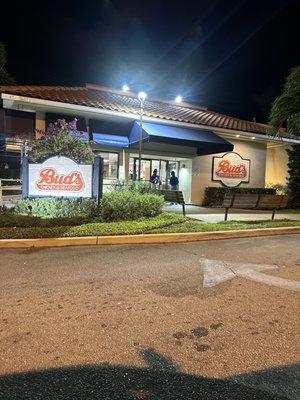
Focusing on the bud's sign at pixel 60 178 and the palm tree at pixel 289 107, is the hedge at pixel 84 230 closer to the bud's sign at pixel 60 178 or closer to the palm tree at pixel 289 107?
the bud's sign at pixel 60 178

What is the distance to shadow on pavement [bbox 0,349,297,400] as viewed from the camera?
2404 millimetres

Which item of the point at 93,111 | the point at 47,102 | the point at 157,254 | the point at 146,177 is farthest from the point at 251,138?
the point at 157,254

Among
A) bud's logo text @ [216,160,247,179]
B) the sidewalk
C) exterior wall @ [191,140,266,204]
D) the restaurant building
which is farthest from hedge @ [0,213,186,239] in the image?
bud's logo text @ [216,160,247,179]

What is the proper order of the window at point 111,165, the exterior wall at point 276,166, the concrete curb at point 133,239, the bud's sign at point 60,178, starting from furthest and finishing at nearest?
the exterior wall at point 276,166, the window at point 111,165, the bud's sign at point 60,178, the concrete curb at point 133,239

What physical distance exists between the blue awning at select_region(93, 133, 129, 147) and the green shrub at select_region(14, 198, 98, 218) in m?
5.55

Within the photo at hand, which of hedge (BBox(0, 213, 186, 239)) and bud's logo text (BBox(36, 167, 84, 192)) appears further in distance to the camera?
bud's logo text (BBox(36, 167, 84, 192))

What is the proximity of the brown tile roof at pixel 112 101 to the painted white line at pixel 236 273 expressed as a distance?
9992 mm

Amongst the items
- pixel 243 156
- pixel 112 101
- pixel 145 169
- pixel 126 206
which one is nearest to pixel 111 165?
pixel 145 169

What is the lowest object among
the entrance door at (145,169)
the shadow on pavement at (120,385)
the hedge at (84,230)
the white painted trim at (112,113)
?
the shadow on pavement at (120,385)

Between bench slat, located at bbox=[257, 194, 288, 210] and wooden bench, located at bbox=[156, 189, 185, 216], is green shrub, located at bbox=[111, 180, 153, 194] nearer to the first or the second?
wooden bench, located at bbox=[156, 189, 185, 216]

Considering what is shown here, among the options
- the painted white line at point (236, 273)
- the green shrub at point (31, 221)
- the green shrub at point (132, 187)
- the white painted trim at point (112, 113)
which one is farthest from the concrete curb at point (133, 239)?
the white painted trim at point (112, 113)

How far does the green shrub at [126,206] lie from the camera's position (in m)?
9.62

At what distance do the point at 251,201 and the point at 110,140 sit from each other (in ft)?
23.0

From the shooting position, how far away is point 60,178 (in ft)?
31.9
